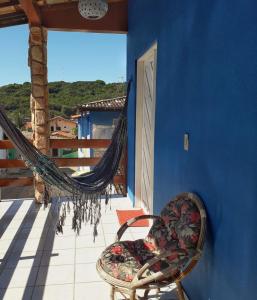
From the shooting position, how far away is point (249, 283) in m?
1.31

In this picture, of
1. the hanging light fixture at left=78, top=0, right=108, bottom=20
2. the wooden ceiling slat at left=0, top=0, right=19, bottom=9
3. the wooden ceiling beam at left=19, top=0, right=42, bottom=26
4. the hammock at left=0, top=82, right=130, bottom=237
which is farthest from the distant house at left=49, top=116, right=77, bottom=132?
the hammock at left=0, top=82, right=130, bottom=237

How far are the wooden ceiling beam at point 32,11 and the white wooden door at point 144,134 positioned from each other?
1441 mm

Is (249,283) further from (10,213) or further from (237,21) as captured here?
(10,213)

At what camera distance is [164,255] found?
1684 mm

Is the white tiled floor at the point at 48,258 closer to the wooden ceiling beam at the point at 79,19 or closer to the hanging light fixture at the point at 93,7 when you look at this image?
the hanging light fixture at the point at 93,7

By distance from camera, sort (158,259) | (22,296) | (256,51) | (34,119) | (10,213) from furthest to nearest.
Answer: (34,119) → (10,213) → (22,296) → (158,259) → (256,51)

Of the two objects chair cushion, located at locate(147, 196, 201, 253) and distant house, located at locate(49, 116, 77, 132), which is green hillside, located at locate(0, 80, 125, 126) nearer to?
distant house, located at locate(49, 116, 77, 132)

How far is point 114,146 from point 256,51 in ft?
7.50

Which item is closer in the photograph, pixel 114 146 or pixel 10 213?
pixel 114 146

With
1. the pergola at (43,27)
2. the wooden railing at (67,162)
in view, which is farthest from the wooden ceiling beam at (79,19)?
the wooden railing at (67,162)

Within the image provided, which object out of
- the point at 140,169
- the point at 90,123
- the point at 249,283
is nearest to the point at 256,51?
the point at 249,283

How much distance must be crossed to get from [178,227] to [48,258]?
142 centimetres

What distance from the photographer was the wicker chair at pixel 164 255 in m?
1.69

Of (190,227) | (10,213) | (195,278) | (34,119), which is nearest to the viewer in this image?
(190,227)
